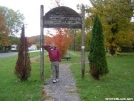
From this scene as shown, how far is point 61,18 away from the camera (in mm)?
11406

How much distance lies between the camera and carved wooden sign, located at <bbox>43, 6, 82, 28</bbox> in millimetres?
11266

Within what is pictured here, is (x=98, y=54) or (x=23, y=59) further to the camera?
(x=98, y=54)

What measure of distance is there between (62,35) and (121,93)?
54.4 feet

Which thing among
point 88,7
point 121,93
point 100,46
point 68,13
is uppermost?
point 88,7

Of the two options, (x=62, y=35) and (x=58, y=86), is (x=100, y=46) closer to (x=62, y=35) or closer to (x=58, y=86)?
(x=58, y=86)

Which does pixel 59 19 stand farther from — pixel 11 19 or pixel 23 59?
pixel 11 19

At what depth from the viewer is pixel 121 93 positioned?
834 cm

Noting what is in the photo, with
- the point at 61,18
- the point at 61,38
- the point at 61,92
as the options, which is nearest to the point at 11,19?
the point at 61,38

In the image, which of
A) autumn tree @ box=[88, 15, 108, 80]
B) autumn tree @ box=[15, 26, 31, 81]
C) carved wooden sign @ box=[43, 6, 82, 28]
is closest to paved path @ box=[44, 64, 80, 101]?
autumn tree @ box=[15, 26, 31, 81]

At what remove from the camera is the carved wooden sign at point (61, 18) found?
37.0 ft

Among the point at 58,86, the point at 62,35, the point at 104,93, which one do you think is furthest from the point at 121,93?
the point at 62,35

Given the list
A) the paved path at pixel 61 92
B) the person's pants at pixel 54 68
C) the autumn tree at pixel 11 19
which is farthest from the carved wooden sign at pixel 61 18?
the autumn tree at pixel 11 19

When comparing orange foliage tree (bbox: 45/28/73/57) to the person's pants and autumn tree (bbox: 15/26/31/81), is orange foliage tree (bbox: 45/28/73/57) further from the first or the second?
autumn tree (bbox: 15/26/31/81)

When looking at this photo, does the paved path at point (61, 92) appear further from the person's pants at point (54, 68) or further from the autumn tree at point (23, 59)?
the autumn tree at point (23, 59)
